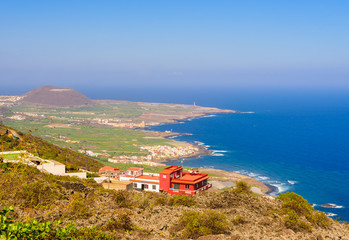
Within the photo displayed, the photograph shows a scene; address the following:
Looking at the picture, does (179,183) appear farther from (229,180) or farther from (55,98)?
(55,98)

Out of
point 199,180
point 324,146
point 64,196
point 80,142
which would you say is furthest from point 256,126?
point 64,196

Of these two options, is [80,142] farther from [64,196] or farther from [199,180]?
[64,196]

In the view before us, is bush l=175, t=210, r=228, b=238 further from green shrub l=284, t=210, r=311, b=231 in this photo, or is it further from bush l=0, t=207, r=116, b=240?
bush l=0, t=207, r=116, b=240

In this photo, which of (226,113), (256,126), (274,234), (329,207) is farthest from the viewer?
(226,113)

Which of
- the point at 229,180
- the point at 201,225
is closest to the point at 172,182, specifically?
the point at 201,225

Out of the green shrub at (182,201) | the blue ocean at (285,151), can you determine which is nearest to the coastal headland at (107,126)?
the blue ocean at (285,151)

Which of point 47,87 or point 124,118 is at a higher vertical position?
point 47,87
